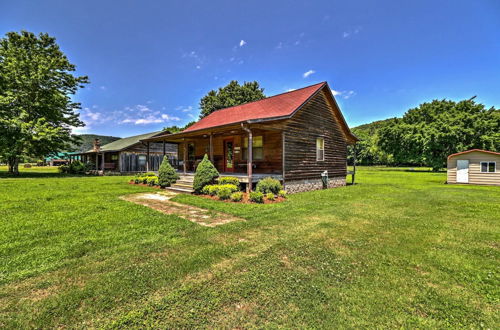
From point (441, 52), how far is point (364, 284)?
1999 cm

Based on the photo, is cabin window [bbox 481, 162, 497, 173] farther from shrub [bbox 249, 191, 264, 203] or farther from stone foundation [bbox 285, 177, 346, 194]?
shrub [bbox 249, 191, 264, 203]

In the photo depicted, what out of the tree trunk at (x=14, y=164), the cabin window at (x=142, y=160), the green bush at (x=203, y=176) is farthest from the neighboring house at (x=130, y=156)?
the green bush at (x=203, y=176)

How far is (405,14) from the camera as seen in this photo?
38.7 ft

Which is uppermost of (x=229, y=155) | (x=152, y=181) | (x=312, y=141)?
(x=312, y=141)

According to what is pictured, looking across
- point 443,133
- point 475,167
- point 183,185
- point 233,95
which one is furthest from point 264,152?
point 443,133

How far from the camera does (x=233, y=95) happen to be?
1409 inches

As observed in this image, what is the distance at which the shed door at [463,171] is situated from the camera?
51.9 ft

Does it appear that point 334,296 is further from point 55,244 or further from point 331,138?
point 331,138

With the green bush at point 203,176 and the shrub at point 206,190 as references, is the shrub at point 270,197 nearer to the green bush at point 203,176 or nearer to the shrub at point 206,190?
the shrub at point 206,190

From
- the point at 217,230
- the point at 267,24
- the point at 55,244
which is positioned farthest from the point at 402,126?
the point at 55,244

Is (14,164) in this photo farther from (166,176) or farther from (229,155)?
(229,155)

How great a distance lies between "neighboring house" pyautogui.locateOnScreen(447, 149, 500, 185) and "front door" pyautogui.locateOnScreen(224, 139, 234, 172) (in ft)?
55.9

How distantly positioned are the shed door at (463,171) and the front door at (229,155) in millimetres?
17422

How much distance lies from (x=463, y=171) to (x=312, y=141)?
43.0 feet
